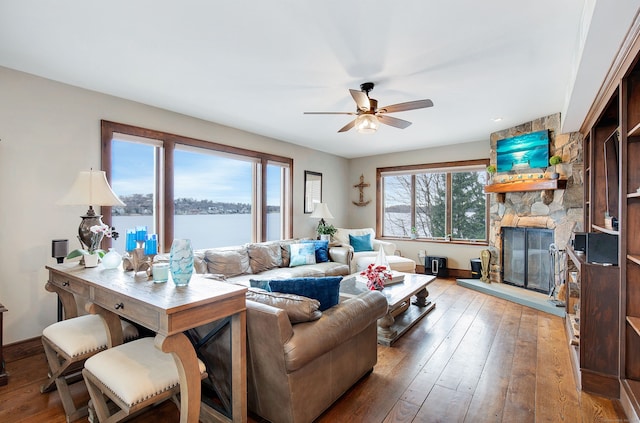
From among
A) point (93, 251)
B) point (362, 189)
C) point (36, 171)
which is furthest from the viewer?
point (362, 189)

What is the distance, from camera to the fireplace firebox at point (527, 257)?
15.0ft

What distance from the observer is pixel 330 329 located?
190cm

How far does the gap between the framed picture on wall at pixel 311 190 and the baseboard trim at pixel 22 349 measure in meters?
4.15

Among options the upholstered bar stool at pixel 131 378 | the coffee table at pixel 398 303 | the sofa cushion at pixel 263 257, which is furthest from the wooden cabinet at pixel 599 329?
the sofa cushion at pixel 263 257

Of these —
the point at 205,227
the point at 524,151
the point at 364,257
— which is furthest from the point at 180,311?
the point at 524,151

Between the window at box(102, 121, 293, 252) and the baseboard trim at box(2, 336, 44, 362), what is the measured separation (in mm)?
1132

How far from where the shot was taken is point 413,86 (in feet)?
10.4

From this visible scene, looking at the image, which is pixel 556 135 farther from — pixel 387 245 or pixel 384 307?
pixel 384 307

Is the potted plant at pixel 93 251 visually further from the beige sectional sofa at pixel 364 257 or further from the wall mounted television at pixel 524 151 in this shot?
the wall mounted television at pixel 524 151

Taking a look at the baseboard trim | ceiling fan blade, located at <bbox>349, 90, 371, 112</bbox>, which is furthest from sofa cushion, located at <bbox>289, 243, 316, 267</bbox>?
the baseboard trim

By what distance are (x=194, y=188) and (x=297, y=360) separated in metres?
3.33

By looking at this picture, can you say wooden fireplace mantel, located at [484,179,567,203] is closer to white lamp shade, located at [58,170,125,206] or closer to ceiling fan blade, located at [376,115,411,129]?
ceiling fan blade, located at [376,115,411,129]

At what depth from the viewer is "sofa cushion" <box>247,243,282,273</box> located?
437 centimetres

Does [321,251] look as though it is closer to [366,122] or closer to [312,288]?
[366,122]
